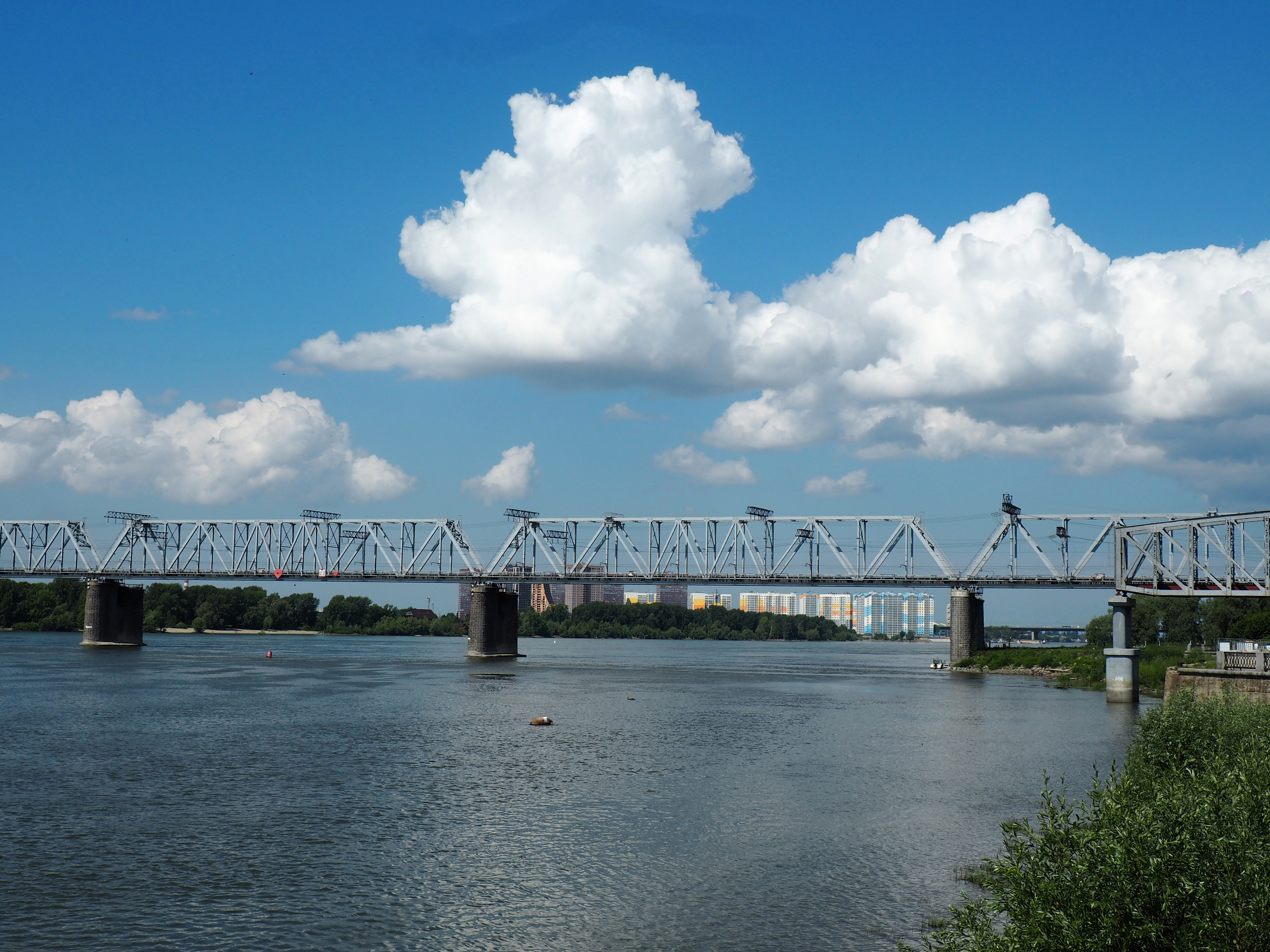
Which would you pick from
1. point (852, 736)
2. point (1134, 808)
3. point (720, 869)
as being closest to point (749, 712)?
point (852, 736)

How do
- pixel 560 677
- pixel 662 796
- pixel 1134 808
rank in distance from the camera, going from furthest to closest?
pixel 560 677
pixel 662 796
pixel 1134 808

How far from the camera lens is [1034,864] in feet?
49.1

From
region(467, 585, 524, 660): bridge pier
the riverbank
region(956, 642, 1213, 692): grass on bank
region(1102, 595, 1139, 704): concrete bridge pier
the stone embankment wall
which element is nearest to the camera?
the stone embankment wall

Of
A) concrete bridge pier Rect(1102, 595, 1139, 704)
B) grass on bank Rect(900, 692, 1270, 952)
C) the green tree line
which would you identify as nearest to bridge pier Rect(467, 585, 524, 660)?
the green tree line

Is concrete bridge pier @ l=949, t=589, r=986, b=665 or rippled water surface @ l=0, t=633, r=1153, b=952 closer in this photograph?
rippled water surface @ l=0, t=633, r=1153, b=952

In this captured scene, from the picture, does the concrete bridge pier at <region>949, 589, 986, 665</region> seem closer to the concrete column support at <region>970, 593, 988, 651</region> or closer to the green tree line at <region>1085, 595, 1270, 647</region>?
the concrete column support at <region>970, 593, 988, 651</region>

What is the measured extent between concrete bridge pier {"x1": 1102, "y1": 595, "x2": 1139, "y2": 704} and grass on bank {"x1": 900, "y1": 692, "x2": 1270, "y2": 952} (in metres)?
70.0

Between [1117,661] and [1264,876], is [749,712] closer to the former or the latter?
[1117,661]

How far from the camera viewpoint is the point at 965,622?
5448 inches

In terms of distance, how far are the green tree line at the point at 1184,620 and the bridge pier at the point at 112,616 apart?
14019 centimetres

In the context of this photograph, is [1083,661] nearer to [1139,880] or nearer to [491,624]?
[491,624]

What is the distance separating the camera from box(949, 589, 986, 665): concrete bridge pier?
449ft

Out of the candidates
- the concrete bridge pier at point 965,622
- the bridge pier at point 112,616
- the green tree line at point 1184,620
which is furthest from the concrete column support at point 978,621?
the bridge pier at point 112,616

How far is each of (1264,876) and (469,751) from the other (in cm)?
4213
